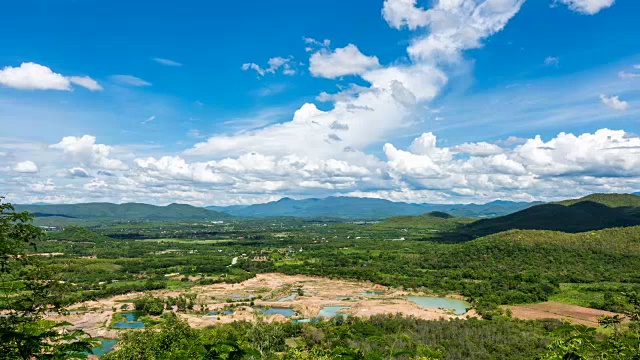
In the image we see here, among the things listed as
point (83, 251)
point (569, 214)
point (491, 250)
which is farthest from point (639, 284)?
point (83, 251)

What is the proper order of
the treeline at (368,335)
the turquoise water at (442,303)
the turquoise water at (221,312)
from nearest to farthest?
1. the treeline at (368,335)
2. the turquoise water at (221,312)
3. the turquoise water at (442,303)

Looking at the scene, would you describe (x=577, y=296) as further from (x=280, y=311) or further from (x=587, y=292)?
(x=280, y=311)

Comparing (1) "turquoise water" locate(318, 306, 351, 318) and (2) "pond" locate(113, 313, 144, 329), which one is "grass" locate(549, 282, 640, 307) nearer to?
(1) "turquoise water" locate(318, 306, 351, 318)

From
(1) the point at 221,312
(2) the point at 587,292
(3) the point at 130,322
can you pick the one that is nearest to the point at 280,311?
(1) the point at 221,312

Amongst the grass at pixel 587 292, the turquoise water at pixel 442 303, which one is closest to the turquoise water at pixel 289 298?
the turquoise water at pixel 442 303

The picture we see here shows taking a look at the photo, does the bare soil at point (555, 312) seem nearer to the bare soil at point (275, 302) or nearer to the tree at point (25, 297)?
the bare soil at point (275, 302)

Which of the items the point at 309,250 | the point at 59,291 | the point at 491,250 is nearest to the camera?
the point at 59,291

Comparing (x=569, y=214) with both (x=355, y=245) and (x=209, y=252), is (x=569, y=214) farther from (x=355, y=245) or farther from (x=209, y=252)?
(x=209, y=252)
